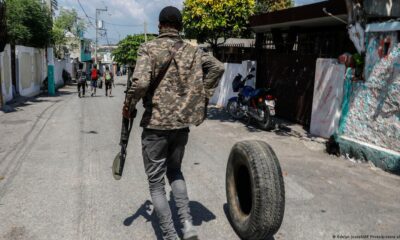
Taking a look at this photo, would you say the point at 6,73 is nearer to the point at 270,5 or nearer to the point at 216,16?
the point at 216,16

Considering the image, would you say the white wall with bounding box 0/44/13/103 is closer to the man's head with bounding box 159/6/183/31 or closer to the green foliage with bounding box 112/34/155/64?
the man's head with bounding box 159/6/183/31

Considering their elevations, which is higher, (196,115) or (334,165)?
(196,115)

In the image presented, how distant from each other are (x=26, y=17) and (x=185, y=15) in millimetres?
8698

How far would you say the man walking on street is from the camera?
3105 mm

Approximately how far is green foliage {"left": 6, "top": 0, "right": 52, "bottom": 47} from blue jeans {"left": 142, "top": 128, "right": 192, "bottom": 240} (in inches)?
680

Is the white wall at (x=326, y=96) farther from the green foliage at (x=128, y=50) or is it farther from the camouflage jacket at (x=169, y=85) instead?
the green foliage at (x=128, y=50)

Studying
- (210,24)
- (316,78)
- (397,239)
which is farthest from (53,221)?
(210,24)

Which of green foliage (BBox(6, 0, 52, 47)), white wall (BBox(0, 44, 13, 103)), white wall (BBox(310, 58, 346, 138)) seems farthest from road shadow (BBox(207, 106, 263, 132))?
green foliage (BBox(6, 0, 52, 47))

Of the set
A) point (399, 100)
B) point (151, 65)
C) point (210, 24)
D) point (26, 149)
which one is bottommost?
point (26, 149)

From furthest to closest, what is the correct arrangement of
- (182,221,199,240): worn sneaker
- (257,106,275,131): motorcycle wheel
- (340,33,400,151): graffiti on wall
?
(257,106,275,131): motorcycle wheel < (340,33,400,151): graffiti on wall < (182,221,199,240): worn sneaker

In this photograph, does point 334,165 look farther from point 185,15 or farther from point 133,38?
point 133,38

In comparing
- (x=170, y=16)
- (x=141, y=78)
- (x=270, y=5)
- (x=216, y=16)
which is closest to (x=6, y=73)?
(x=216, y=16)

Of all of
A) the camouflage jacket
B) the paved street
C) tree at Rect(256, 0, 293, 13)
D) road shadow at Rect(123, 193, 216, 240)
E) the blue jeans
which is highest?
tree at Rect(256, 0, 293, 13)

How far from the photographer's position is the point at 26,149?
715 centimetres
